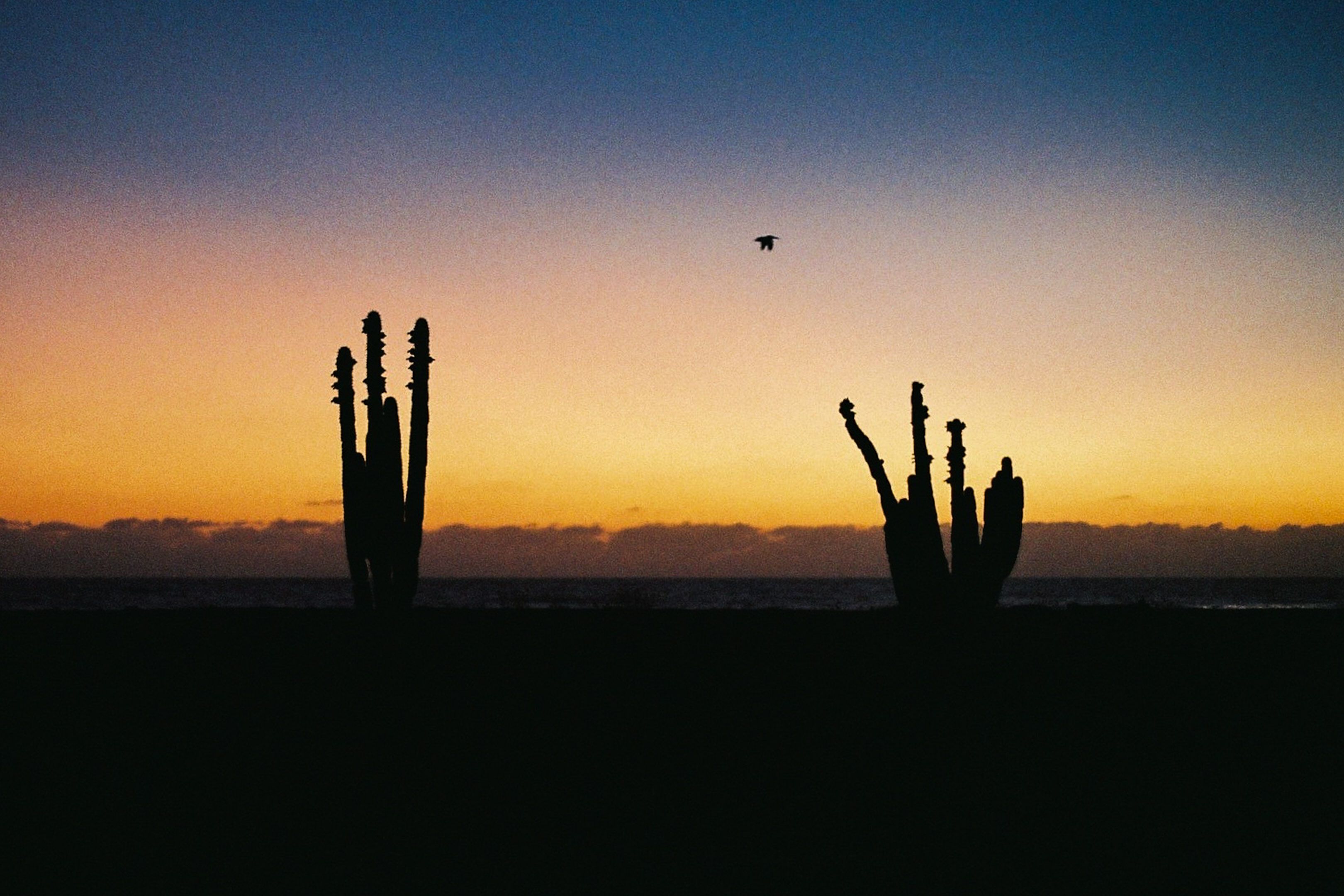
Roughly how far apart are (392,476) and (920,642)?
9117 millimetres

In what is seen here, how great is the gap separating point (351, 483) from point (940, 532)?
387 inches

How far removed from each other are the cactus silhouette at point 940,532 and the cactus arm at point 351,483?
8.68m

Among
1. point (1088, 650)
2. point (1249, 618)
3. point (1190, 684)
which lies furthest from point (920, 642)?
point (1249, 618)

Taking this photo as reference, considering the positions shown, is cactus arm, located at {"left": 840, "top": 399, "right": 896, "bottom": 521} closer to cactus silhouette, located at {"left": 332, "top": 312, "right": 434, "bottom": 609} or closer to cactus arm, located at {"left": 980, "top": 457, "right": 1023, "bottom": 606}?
cactus arm, located at {"left": 980, "top": 457, "right": 1023, "bottom": 606}

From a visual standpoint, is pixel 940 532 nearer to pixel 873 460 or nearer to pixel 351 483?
pixel 873 460

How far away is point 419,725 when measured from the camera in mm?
11430

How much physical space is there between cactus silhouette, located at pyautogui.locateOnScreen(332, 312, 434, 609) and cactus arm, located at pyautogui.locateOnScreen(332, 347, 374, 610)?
0.05 ft

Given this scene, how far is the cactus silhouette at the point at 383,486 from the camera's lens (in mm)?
16453

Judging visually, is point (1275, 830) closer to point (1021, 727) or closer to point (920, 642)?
point (1021, 727)

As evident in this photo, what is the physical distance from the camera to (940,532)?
18000mm

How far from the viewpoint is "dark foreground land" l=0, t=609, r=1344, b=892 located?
275 inches

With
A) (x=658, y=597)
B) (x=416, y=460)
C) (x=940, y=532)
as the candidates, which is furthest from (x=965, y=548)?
(x=658, y=597)

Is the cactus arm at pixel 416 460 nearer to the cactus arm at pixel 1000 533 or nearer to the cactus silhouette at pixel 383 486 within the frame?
the cactus silhouette at pixel 383 486

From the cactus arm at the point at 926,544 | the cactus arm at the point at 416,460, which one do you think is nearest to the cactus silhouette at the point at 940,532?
the cactus arm at the point at 926,544
